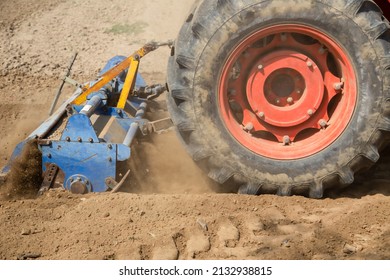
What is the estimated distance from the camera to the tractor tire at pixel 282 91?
3354 mm

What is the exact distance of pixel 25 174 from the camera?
13.3 feet

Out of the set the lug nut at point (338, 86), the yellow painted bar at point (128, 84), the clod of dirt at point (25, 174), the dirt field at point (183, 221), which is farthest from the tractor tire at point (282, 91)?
the clod of dirt at point (25, 174)

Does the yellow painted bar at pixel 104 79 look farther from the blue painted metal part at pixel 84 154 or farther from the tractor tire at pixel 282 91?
the tractor tire at pixel 282 91

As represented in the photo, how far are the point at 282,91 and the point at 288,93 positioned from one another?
0.14 feet

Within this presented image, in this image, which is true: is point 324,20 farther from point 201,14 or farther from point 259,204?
point 259,204

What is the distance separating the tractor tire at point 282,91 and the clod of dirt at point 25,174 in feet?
3.93

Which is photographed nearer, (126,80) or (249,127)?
(249,127)

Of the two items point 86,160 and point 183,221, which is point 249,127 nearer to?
point 183,221

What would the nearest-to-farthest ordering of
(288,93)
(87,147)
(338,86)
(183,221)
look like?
(183,221) < (338,86) < (288,93) < (87,147)

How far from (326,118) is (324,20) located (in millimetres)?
675

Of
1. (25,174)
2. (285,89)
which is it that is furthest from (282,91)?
(25,174)

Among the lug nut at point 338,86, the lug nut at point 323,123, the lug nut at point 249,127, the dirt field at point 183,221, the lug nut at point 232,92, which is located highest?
the lug nut at point 232,92

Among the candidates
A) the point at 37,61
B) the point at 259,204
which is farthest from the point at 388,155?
the point at 37,61
